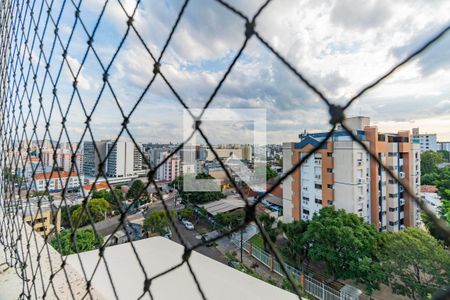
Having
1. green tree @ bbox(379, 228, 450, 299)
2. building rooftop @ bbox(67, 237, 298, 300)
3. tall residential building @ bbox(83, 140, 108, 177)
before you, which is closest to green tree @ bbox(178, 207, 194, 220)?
tall residential building @ bbox(83, 140, 108, 177)

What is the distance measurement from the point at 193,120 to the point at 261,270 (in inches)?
222

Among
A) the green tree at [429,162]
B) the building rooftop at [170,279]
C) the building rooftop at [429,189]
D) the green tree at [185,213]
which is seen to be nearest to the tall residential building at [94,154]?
the building rooftop at [170,279]

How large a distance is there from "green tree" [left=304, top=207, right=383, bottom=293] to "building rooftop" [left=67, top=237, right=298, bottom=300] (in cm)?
433

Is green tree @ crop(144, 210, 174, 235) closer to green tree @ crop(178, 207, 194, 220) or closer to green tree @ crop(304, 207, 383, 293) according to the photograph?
green tree @ crop(178, 207, 194, 220)

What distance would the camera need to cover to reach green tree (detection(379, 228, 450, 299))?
3.63 m

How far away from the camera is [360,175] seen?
5500 mm

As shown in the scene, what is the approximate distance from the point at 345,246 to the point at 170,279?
4708 mm

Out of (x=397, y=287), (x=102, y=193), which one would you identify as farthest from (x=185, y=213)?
(x=397, y=287)

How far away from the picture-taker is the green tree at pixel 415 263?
3.63 meters

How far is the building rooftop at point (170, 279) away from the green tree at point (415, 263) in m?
4.32

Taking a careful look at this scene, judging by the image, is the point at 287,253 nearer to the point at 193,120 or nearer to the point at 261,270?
the point at 261,270

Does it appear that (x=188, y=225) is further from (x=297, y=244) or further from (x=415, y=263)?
(x=415, y=263)

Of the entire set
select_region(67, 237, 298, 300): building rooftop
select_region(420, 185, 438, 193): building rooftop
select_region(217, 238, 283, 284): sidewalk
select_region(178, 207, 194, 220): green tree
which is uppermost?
select_region(67, 237, 298, 300): building rooftop

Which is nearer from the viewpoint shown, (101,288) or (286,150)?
(101,288)
